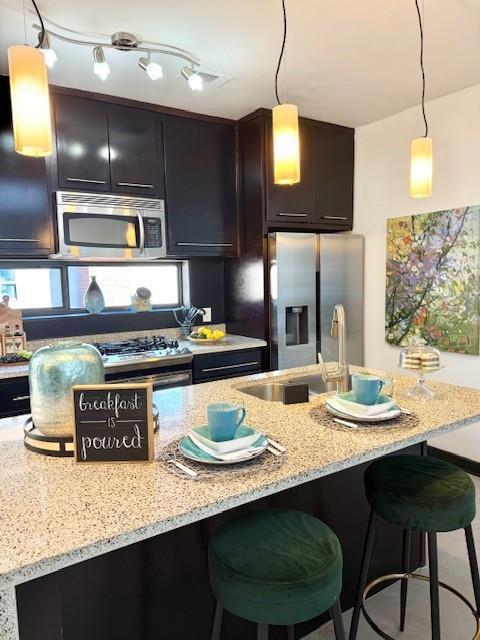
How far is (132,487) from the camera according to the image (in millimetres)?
1056

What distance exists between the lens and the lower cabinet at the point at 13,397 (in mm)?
2520

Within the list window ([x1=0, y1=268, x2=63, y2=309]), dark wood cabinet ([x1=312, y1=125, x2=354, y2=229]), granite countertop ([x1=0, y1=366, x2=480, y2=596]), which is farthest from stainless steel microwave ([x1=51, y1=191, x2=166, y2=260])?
granite countertop ([x1=0, y1=366, x2=480, y2=596])

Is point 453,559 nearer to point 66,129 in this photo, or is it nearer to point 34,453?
point 34,453

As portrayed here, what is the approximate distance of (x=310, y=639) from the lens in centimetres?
172

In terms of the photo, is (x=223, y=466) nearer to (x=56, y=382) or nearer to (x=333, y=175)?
(x=56, y=382)

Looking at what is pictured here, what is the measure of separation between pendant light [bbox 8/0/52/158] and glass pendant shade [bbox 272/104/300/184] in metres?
0.78

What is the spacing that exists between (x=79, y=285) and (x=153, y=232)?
710mm

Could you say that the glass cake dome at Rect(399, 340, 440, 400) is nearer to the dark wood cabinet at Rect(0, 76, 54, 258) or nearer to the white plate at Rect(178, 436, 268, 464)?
the white plate at Rect(178, 436, 268, 464)

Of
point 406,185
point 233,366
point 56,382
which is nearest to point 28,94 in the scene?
point 56,382

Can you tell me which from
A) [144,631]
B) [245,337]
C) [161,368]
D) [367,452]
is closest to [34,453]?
[144,631]

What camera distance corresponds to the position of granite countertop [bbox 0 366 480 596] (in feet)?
2.79

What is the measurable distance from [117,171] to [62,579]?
260cm

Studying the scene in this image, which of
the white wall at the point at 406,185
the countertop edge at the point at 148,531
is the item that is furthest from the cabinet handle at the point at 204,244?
the countertop edge at the point at 148,531

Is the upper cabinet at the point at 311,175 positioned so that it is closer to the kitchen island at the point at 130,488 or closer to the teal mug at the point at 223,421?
the kitchen island at the point at 130,488
